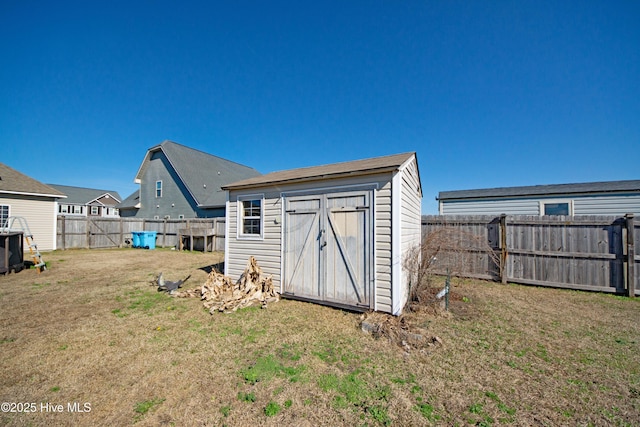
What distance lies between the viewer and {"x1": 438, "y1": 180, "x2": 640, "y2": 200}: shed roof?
31.3ft

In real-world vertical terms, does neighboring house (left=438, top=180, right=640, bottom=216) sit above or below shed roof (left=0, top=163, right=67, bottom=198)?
below

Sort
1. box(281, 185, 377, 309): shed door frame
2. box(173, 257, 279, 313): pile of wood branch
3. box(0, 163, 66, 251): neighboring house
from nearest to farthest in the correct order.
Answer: box(281, 185, 377, 309): shed door frame < box(173, 257, 279, 313): pile of wood branch < box(0, 163, 66, 251): neighboring house

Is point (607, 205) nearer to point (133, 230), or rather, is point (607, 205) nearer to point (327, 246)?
point (327, 246)

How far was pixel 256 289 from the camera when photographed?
573 centimetres

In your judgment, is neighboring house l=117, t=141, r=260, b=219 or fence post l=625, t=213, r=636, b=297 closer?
fence post l=625, t=213, r=636, b=297

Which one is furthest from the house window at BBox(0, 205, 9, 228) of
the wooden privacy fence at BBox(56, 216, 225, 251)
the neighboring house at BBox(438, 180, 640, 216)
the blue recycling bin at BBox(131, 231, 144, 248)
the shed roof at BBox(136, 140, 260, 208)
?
the neighboring house at BBox(438, 180, 640, 216)

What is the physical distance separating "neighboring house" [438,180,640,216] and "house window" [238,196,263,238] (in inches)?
371

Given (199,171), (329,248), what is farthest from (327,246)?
(199,171)

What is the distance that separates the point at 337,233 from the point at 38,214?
1773cm

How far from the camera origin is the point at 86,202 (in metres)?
32.5

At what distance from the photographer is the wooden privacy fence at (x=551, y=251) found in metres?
5.92

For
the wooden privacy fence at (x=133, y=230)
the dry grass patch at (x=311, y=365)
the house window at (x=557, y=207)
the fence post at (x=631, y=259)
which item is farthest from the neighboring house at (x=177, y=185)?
the fence post at (x=631, y=259)

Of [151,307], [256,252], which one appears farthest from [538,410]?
[151,307]

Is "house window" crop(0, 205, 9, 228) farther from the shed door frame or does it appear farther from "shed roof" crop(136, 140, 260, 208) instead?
the shed door frame
